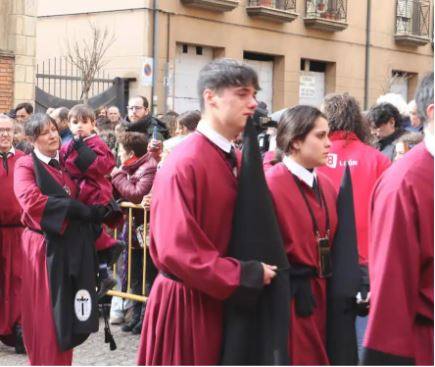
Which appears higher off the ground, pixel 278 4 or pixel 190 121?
pixel 278 4

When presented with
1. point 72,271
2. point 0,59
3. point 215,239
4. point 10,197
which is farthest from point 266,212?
point 0,59

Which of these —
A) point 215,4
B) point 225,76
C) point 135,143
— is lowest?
point 135,143

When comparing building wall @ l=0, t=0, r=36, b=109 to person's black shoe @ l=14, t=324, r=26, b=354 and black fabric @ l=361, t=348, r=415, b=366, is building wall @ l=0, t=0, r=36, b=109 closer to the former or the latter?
person's black shoe @ l=14, t=324, r=26, b=354

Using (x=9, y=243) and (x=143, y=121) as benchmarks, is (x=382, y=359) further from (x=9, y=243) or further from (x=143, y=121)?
(x=143, y=121)

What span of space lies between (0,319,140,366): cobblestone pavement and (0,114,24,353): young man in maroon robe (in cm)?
19

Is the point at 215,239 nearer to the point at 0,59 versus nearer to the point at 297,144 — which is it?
the point at 297,144

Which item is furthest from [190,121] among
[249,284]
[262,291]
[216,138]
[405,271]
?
[405,271]

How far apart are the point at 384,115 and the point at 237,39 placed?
55.1ft

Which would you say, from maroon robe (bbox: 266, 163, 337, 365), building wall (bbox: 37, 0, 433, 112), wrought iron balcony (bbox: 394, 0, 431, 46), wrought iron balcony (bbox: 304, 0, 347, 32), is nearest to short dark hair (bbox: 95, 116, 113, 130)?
maroon robe (bbox: 266, 163, 337, 365)

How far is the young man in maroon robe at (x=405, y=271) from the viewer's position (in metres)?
3.43

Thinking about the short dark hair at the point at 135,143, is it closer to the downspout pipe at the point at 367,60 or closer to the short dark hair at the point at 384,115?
the short dark hair at the point at 384,115

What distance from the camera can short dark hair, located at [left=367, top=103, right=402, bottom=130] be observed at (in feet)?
26.1

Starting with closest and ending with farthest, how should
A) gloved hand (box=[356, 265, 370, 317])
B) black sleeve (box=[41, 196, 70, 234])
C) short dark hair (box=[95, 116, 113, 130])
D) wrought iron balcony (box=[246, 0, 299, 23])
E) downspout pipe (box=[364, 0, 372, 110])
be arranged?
1. gloved hand (box=[356, 265, 370, 317])
2. black sleeve (box=[41, 196, 70, 234])
3. short dark hair (box=[95, 116, 113, 130])
4. wrought iron balcony (box=[246, 0, 299, 23])
5. downspout pipe (box=[364, 0, 372, 110])

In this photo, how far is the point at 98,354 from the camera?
750 centimetres
